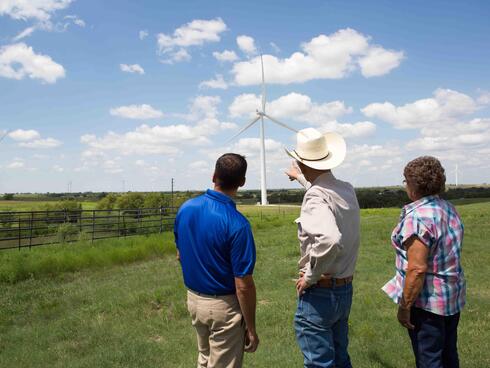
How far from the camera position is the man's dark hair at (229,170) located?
9.04ft

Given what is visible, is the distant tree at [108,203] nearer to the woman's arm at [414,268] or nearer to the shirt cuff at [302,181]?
the shirt cuff at [302,181]

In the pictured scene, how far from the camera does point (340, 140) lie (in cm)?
317

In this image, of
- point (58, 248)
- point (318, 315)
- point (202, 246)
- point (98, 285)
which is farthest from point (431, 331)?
point (58, 248)

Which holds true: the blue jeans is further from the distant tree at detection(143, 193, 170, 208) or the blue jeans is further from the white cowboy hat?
the distant tree at detection(143, 193, 170, 208)

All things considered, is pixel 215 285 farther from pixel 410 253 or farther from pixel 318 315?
pixel 410 253

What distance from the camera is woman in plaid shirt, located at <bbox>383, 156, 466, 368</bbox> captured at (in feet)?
8.73

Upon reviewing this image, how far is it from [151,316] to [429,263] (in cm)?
502

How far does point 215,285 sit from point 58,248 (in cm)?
1408

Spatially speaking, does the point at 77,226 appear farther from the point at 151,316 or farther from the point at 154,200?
the point at 154,200

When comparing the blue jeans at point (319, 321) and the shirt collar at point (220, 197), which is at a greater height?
the shirt collar at point (220, 197)

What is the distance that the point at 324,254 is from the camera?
2.49m

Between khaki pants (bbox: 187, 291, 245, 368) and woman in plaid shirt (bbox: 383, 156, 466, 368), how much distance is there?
1113mm

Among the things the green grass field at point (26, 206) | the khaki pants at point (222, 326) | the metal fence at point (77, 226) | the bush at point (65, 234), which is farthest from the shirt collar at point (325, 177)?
Result: the green grass field at point (26, 206)

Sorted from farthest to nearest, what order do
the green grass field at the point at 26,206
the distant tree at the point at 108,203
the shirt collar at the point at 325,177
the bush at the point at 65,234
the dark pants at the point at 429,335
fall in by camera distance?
the distant tree at the point at 108,203 < the green grass field at the point at 26,206 < the bush at the point at 65,234 < the shirt collar at the point at 325,177 < the dark pants at the point at 429,335
